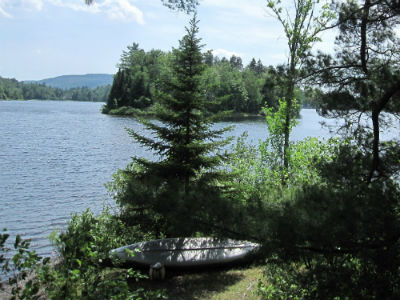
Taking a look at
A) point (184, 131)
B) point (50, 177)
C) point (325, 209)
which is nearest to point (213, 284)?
point (184, 131)

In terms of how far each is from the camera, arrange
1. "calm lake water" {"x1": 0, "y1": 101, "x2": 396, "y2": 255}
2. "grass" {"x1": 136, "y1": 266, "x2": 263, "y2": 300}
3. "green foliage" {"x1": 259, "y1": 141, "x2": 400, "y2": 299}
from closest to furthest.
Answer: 1. "green foliage" {"x1": 259, "y1": 141, "x2": 400, "y2": 299}
2. "grass" {"x1": 136, "y1": 266, "x2": 263, "y2": 300}
3. "calm lake water" {"x1": 0, "y1": 101, "x2": 396, "y2": 255}

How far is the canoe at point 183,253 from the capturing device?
9.28 metres

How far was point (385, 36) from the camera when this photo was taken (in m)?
5.96

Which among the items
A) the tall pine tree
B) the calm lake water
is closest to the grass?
the tall pine tree

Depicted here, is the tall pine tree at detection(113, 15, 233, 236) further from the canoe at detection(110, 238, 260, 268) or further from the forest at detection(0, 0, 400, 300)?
the forest at detection(0, 0, 400, 300)

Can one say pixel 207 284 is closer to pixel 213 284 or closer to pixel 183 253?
pixel 213 284

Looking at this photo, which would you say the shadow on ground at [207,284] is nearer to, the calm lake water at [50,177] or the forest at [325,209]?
the forest at [325,209]

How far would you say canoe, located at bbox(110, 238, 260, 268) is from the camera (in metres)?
9.28

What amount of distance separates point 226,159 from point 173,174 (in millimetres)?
1715

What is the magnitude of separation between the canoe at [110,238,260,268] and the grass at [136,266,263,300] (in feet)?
0.87

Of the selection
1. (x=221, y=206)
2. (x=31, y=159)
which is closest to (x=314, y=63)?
(x=221, y=206)

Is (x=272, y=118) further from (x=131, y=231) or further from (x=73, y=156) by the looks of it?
(x=73, y=156)

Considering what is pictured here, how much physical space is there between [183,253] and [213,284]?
139cm

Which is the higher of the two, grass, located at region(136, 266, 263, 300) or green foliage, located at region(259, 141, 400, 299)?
green foliage, located at region(259, 141, 400, 299)
